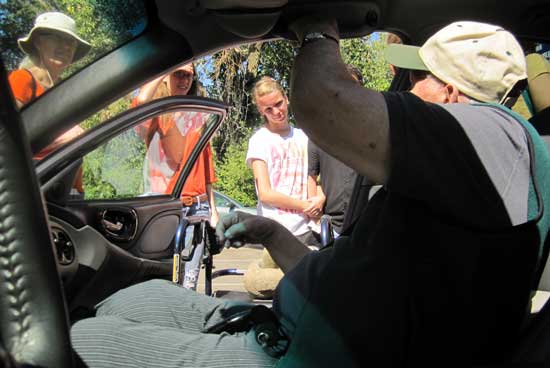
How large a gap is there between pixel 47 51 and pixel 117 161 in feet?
5.03

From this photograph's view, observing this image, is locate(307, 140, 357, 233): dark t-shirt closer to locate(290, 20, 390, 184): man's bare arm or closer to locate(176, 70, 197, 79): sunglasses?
locate(176, 70, 197, 79): sunglasses

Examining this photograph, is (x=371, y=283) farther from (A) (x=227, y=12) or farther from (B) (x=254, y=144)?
(B) (x=254, y=144)

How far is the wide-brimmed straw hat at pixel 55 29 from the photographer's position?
58.5 inches

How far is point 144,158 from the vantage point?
3.34 metres

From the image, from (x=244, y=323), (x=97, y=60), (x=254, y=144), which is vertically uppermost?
(x=97, y=60)

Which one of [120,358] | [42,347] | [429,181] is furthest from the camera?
[120,358]

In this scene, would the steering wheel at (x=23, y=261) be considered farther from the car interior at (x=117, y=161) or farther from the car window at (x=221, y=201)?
the car window at (x=221, y=201)

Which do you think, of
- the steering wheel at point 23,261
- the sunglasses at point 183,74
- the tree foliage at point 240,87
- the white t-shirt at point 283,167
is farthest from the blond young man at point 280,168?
the tree foliage at point 240,87

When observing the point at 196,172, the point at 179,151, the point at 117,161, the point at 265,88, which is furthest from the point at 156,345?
the point at 265,88

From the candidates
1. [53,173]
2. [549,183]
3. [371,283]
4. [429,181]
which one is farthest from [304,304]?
[53,173]

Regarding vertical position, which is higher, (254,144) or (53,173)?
(53,173)

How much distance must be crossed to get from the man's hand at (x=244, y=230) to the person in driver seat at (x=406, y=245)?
2.36ft

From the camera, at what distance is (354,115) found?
4.64 ft

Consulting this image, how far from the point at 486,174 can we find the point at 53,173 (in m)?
1.85
